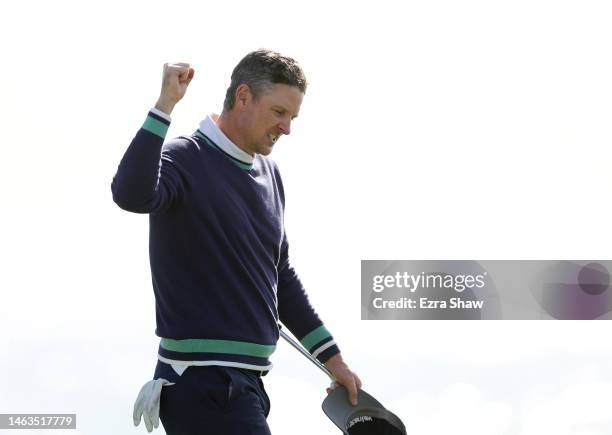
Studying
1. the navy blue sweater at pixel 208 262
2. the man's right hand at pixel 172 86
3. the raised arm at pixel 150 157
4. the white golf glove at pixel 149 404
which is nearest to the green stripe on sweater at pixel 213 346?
the navy blue sweater at pixel 208 262

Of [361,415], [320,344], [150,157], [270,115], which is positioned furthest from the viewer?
[320,344]

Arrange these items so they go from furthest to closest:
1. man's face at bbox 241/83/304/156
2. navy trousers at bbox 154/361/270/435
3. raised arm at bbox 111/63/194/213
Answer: man's face at bbox 241/83/304/156 → navy trousers at bbox 154/361/270/435 → raised arm at bbox 111/63/194/213

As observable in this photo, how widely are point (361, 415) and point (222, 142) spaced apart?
110 cm

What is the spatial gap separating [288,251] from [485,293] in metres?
4.08

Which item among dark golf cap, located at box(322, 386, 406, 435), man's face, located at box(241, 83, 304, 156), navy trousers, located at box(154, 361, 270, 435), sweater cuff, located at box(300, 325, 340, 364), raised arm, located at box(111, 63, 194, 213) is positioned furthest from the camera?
sweater cuff, located at box(300, 325, 340, 364)

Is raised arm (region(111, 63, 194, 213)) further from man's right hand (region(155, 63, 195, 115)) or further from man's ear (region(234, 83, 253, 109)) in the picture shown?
man's ear (region(234, 83, 253, 109))

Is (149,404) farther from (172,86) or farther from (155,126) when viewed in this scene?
(172,86)

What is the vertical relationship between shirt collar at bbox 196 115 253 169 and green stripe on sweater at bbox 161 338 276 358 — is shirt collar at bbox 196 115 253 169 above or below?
above

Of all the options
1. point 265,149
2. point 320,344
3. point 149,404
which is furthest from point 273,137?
point 149,404

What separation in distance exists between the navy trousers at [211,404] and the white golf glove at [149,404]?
28 millimetres

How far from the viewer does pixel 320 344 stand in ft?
13.7

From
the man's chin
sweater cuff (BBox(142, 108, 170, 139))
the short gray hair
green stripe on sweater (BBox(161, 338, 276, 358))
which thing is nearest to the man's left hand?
green stripe on sweater (BBox(161, 338, 276, 358))

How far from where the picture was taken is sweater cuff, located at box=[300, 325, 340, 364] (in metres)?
4.16

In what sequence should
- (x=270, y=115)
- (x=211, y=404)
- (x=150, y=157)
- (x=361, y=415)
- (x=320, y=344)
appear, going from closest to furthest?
(x=150, y=157)
(x=211, y=404)
(x=270, y=115)
(x=361, y=415)
(x=320, y=344)
